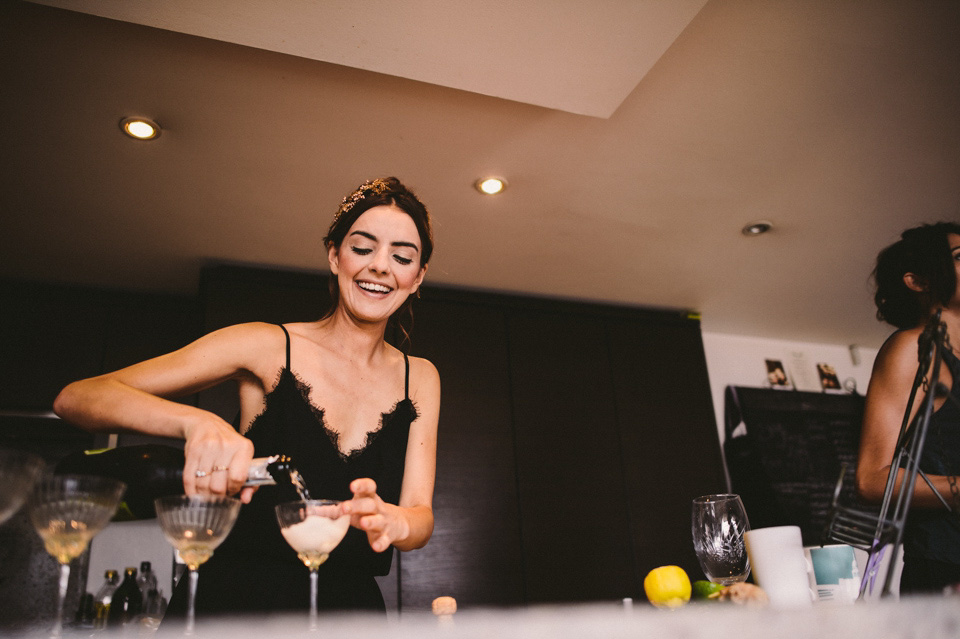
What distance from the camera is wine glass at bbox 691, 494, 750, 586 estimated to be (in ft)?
3.65

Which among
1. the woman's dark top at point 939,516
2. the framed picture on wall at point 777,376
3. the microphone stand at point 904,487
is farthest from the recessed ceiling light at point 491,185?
the framed picture on wall at point 777,376

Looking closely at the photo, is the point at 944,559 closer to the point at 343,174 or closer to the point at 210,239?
the point at 343,174

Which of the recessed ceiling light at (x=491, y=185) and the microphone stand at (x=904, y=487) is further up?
the recessed ceiling light at (x=491, y=185)

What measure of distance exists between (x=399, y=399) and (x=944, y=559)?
1170 mm

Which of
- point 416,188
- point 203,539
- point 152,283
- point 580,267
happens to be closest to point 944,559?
point 203,539

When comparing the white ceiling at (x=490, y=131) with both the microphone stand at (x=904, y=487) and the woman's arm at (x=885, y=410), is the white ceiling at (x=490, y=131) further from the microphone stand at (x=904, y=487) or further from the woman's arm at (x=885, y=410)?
the microphone stand at (x=904, y=487)

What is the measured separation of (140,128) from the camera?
2.21 metres

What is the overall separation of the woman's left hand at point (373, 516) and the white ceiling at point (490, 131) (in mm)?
1213

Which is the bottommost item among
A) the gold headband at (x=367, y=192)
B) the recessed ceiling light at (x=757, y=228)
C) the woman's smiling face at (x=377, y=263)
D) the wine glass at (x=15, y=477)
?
the wine glass at (x=15, y=477)

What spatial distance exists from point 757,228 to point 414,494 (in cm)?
242

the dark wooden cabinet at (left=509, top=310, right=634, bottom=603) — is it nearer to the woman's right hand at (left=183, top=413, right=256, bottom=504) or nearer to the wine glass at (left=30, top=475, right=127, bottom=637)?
the woman's right hand at (left=183, top=413, right=256, bottom=504)

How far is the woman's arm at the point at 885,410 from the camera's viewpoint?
4.69ft

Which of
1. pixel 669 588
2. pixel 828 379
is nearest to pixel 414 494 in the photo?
pixel 669 588

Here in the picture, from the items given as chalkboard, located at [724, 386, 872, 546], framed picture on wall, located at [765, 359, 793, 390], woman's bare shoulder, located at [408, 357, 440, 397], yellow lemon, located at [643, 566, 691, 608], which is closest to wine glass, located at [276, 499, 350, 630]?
yellow lemon, located at [643, 566, 691, 608]
